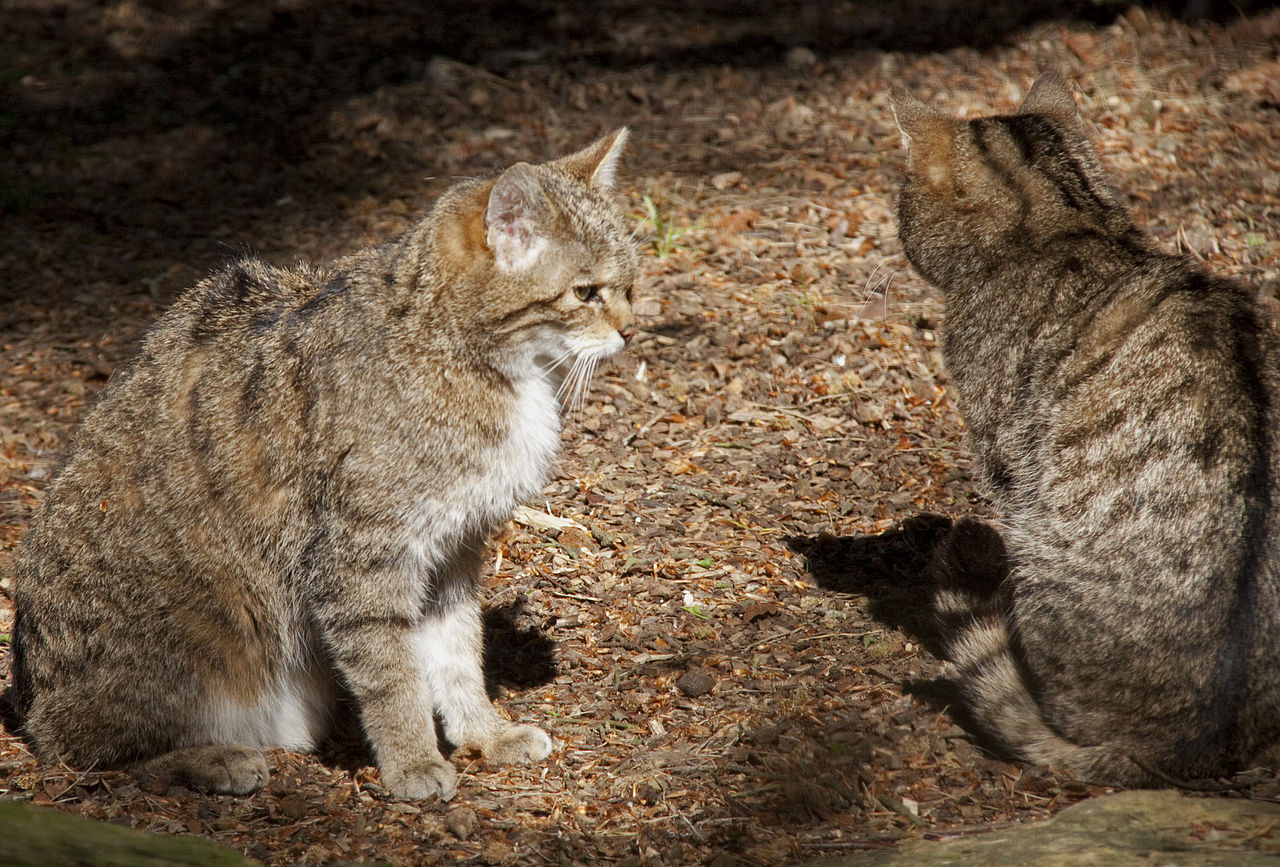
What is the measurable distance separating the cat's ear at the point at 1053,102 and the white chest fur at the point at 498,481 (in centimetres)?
237

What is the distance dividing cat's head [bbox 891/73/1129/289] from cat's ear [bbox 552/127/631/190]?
47.2 inches

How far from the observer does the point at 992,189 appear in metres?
4.38

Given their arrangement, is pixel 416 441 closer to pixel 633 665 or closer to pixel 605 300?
pixel 605 300

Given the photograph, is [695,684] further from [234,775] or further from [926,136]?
[926,136]

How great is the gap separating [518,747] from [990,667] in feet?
5.19

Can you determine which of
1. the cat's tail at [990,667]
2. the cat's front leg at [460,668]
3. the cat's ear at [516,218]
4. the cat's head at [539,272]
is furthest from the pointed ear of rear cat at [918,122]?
the cat's front leg at [460,668]

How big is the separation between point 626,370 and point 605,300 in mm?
2154

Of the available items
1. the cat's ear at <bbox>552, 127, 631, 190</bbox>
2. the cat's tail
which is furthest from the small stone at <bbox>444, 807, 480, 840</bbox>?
the cat's ear at <bbox>552, 127, 631, 190</bbox>

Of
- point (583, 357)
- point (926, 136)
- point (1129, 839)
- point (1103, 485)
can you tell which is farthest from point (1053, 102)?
point (1129, 839)

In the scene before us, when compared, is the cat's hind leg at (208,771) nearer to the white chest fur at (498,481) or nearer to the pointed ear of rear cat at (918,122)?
the white chest fur at (498,481)

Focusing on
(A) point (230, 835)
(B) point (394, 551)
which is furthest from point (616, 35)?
(A) point (230, 835)

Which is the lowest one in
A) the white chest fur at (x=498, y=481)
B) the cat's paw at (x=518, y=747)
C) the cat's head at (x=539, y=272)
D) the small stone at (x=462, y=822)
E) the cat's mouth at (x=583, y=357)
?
the cat's paw at (x=518, y=747)

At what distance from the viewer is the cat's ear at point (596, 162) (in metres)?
4.07

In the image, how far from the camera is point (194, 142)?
8.17 meters
